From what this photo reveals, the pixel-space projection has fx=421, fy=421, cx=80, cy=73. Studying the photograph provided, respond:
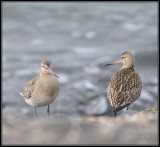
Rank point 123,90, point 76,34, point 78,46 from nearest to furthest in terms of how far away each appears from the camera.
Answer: point 123,90 < point 78,46 < point 76,34

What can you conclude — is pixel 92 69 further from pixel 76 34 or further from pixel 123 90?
pixel 123 90

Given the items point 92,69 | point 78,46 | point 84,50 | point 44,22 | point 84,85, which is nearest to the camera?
point 84,85

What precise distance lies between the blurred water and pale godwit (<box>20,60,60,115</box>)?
330cm

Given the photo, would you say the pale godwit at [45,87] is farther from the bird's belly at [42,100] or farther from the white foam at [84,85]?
the white foam at [84,85]

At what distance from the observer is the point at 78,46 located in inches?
887

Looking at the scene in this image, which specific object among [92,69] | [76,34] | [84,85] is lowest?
[84,85]

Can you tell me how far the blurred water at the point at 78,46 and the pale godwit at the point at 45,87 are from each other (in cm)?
330

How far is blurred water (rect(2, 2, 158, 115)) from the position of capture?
15156 mm

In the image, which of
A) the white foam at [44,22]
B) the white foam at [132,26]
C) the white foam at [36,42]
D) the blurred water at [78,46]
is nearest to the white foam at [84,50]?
the blurred water at [78,46]

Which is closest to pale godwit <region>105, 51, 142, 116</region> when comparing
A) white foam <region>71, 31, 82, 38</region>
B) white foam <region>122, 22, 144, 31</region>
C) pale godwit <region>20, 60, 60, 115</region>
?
pale godwit <region>20, 60, 60, 115</region>

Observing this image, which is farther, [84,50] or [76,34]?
[76,34]

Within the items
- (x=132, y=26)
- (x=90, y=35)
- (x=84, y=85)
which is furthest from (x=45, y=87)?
(x=132, y=26)

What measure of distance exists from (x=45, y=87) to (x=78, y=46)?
14.4m

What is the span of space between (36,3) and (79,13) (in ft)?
13.3
